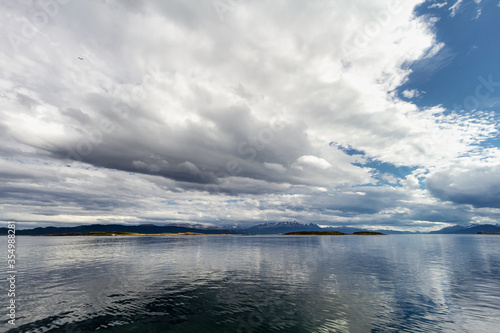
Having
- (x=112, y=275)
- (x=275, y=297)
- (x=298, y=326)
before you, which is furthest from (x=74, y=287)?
(x=298, y=326)

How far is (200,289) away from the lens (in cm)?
4003

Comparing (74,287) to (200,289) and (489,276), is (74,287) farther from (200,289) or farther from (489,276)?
(489,276)

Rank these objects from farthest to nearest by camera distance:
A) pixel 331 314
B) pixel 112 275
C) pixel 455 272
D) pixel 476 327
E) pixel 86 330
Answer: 1. pixel 455 272
2. pixel 112 275
3. pixel 331 314
4. pixel 476 327
5. pixel 86 330

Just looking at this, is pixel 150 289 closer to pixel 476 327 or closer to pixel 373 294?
pixel 373 294

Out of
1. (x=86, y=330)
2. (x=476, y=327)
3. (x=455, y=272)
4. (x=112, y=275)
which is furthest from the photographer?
(x=455, y=272)

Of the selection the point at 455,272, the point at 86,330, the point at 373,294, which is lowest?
the point at 455,272

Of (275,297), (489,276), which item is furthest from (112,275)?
(489,276)

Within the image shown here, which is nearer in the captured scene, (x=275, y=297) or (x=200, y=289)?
(x=275, y=297)

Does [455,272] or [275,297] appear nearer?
[275,297]

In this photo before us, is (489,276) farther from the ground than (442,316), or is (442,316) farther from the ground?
(442,316)

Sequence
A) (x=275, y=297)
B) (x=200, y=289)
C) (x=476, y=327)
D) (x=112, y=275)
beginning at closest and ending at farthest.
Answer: (x=476, y=327) → (x=275, y=297) → (x=200, y=289) → (x=112, y=275)

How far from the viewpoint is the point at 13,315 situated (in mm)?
28266

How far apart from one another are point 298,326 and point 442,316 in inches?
743

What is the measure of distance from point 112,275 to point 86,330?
32105 mm
